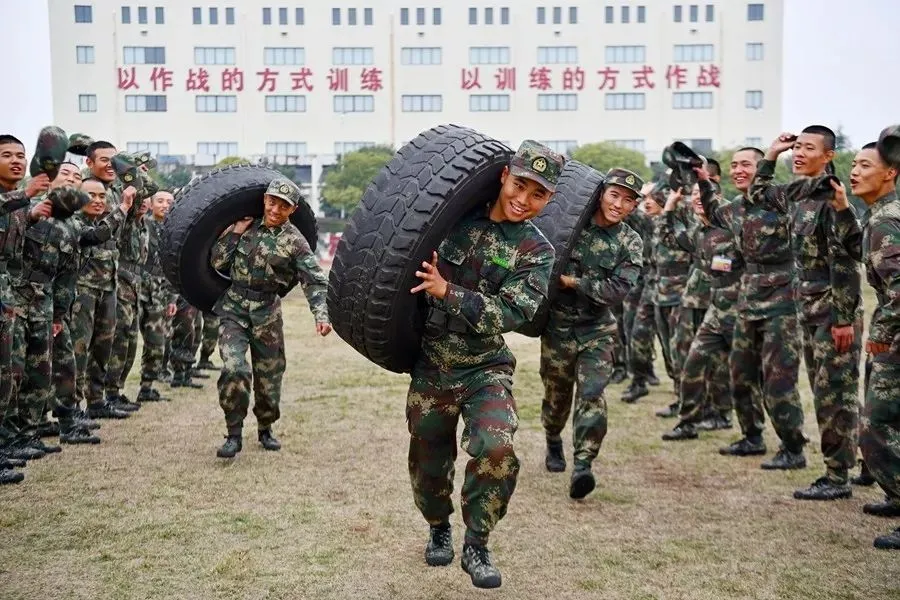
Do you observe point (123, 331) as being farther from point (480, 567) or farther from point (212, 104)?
point (212, 104)

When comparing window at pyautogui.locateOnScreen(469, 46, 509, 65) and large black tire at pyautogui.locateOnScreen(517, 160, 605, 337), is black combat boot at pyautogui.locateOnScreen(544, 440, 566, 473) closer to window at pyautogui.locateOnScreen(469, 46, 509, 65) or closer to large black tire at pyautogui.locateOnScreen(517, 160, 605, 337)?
large black tire at pyautogui.locateOnScreen(517, 160, 605, 337)

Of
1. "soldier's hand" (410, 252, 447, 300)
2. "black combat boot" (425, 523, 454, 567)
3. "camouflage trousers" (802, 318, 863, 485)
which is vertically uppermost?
"soldier's hand" (410, 252, 447, 300)

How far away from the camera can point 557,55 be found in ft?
257

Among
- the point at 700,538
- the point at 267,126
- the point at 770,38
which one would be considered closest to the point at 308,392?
the point at 700,538

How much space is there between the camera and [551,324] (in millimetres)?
7293

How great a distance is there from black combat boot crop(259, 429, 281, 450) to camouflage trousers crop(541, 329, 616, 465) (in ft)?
7.82

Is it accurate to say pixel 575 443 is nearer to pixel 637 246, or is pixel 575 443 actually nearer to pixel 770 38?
pixel 637 246

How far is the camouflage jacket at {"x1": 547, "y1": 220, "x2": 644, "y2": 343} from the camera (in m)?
7.16

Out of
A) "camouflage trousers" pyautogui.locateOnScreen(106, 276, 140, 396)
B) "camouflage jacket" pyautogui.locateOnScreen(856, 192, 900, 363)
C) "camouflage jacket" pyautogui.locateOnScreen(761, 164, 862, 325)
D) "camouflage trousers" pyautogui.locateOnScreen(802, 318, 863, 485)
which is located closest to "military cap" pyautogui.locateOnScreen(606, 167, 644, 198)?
"camouflage jacket" pyautogui.locateOnScreen(761, 164, 862, 325)

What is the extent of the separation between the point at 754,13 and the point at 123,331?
248 ft

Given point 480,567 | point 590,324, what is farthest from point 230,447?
point 480,567

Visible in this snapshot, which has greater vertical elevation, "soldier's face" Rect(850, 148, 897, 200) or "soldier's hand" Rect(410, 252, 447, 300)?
"soldier's face" Rect(850, 148, 897, 200)

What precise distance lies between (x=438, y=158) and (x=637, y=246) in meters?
2.86

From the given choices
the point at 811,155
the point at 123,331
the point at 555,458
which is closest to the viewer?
the point at 811,155
